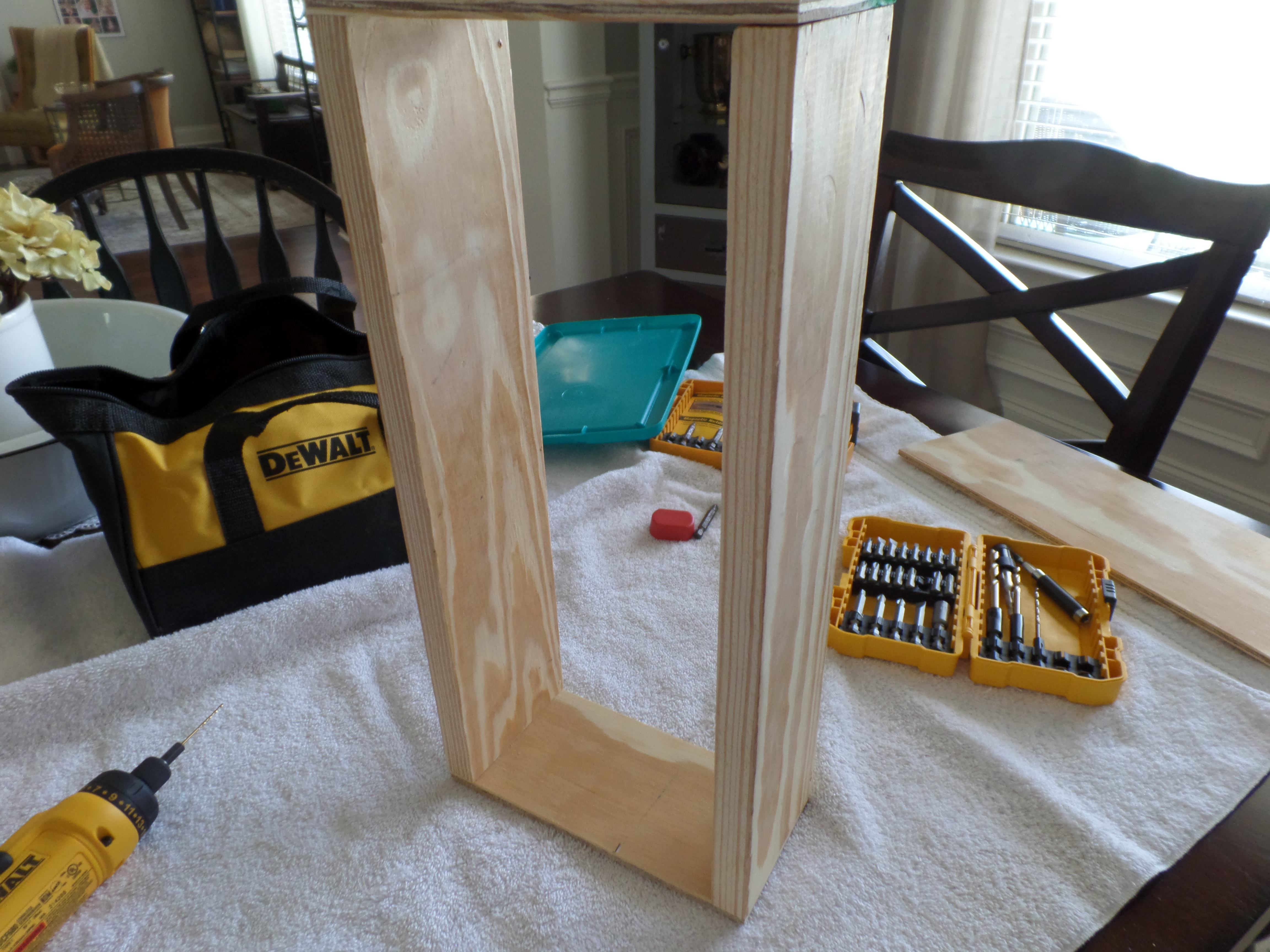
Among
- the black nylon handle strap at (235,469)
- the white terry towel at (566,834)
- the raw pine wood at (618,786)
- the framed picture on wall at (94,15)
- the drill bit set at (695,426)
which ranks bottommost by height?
the raw pine wood at (618,786)

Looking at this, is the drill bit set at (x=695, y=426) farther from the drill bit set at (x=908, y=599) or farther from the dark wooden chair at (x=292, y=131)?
the dark wooden chair at (x=292, y=131)

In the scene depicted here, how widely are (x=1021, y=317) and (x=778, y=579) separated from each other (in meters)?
0.81

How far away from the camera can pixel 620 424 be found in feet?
3.17

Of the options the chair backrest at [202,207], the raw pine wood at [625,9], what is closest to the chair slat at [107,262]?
the chair backrest at [202,207]

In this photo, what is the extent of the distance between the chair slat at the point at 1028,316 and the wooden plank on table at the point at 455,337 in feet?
2.45

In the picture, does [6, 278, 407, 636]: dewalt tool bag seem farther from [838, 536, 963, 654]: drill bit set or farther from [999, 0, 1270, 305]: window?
[999, 0, 1270, 305]: window

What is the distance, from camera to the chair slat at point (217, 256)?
3.79 ft

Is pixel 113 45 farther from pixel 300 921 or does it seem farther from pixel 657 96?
pixel 300 921

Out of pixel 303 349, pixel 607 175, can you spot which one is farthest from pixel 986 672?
pixel 607 175

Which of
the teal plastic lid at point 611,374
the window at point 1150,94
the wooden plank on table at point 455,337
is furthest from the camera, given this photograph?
the window at point 1150,94

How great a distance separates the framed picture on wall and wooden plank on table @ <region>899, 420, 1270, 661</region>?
7.43m

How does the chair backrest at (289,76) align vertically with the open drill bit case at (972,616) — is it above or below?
above

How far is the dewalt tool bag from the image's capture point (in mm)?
635

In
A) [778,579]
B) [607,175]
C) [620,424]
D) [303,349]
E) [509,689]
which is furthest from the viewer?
[607,175]
